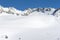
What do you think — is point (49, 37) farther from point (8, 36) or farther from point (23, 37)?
point (8, 36)

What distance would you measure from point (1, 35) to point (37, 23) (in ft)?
8.95

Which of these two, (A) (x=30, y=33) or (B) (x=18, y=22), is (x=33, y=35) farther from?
(B) (x=18, y=22)

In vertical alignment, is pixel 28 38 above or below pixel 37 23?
below

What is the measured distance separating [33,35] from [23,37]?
75cm

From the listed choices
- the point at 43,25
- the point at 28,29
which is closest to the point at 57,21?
the point at 43,25

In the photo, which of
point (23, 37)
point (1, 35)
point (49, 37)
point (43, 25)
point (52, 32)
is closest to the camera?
point (1, 35)

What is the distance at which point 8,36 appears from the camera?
6.41m

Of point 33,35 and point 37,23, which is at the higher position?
point 37,23

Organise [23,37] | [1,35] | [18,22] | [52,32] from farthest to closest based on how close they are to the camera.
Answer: [18,22] < [52,32] < [23,37] < [1,35]

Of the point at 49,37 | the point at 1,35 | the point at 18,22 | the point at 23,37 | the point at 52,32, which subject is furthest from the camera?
the point at 18,22

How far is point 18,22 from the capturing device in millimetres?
9031

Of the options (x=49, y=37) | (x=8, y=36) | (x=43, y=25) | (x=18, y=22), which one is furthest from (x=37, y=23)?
(x=8, y=36)

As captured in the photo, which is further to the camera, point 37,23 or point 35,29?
point 37,23

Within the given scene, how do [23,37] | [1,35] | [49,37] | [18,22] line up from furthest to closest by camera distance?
[18,22] → [49,37] → [23,37] → [1,35]
